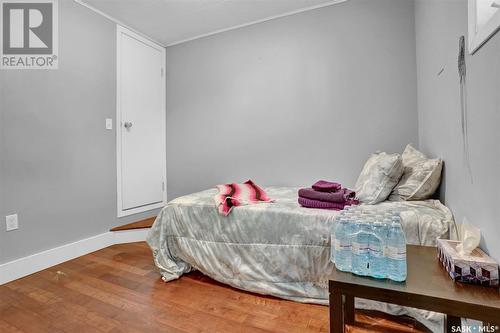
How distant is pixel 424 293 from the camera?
2.45ft

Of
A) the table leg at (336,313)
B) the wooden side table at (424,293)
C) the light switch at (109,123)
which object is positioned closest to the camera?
the wooden side table at (424,293)

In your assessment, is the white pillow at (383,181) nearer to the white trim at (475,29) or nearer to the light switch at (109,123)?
the white trim at (475,29)

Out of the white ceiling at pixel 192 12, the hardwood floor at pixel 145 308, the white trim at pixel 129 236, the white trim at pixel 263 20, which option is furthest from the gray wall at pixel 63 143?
the white trim at pixel 263 20

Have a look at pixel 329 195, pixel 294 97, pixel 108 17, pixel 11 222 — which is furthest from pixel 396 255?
pixel 108 17

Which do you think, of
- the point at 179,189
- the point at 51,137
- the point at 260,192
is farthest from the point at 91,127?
the point at 260,192

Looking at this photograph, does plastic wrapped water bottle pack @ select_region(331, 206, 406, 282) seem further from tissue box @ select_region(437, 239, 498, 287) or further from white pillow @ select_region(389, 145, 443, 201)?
white pillow @ select_region(389, 145, 443, 201)

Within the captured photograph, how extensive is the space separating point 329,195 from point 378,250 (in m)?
0.76

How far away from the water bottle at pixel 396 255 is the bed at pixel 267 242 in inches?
21.4

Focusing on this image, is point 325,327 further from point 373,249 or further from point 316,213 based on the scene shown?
point 373,249

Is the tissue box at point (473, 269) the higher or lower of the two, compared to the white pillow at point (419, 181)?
lower

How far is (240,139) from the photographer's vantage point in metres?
2.88

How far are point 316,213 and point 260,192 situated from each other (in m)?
0.59

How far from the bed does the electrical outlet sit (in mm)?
1052

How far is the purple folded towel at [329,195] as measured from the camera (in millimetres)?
1598
